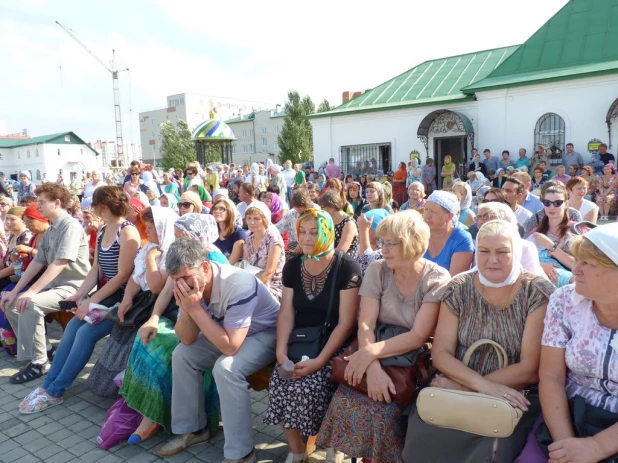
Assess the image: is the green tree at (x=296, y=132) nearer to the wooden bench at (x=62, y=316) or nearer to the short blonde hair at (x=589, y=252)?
the wooden bench at (x=62, y=316)

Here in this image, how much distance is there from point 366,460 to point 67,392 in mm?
2928

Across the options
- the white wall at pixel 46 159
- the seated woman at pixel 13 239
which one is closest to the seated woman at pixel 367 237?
the seated woman at pixel 13 239

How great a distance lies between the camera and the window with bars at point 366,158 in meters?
18.8

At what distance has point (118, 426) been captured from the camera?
3.34m

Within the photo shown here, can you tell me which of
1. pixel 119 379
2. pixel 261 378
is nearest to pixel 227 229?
pixel 119 379

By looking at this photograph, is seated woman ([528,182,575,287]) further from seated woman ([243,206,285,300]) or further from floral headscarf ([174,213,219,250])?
floral headscarf ([174,213,219,250])

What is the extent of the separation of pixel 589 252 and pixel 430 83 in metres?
18.6

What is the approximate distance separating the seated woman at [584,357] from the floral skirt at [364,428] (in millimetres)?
716

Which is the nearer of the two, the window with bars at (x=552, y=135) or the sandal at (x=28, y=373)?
the sandal at (x=28, y=373)

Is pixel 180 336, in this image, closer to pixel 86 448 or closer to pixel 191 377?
pixel 191 377

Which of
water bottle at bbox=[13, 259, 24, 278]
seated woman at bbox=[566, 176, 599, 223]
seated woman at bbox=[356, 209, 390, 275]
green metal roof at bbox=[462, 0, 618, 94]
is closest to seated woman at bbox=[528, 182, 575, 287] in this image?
seated woman at bbox=[356, 209, 390, 275]

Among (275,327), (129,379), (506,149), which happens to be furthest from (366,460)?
(506,149)

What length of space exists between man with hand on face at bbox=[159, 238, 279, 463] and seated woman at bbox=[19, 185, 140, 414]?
1.24 meters

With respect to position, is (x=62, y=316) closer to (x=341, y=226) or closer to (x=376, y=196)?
(x=341, y=226)
